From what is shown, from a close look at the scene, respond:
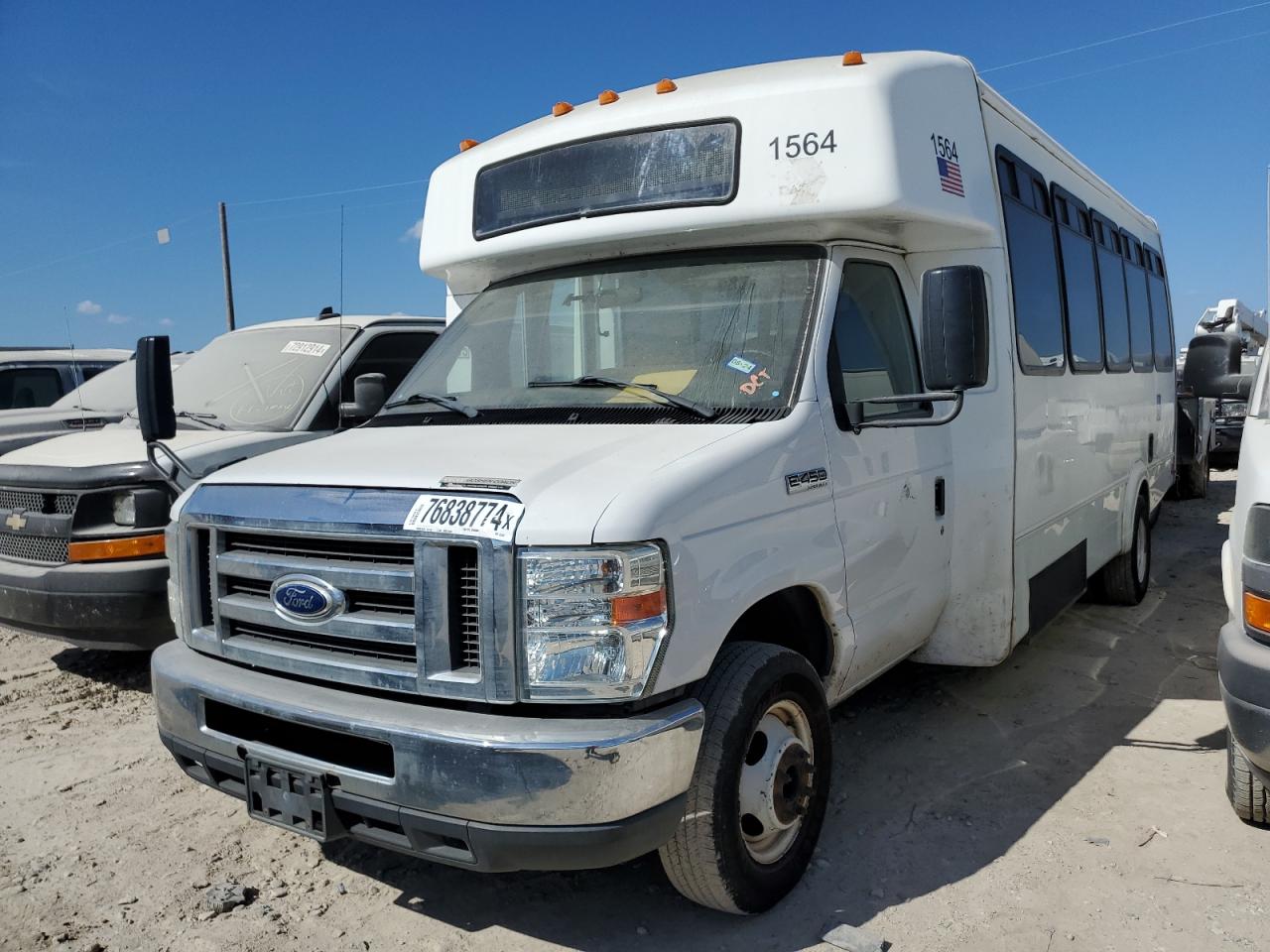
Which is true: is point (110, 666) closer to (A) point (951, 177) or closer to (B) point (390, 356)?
(B) point (390, 356)

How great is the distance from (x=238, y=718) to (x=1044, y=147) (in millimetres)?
5119

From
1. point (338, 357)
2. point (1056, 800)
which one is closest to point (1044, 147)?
point (1056, 800)

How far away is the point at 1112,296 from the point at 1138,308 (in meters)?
1.05

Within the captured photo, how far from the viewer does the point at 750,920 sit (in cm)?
A: 328

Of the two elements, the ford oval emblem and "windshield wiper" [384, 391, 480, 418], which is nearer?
the ford oval emblem

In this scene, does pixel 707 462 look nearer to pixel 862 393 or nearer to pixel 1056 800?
pixel 862 393

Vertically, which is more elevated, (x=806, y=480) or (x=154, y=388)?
(x=154, y=388)

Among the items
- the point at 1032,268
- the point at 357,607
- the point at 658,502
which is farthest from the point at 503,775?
the point at 1032,268

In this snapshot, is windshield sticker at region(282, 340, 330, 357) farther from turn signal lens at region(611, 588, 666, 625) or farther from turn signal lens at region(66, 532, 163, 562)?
turn signal lens at region(611, 588, 666, 625)

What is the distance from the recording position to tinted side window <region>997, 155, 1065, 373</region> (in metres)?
4.78

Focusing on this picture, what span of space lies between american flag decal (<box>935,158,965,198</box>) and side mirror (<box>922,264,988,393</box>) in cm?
78

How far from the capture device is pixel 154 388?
4.23m

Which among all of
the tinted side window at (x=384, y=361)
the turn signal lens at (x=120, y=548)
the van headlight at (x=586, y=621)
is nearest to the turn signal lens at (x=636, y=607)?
the van headlight at (x=586, y=621)

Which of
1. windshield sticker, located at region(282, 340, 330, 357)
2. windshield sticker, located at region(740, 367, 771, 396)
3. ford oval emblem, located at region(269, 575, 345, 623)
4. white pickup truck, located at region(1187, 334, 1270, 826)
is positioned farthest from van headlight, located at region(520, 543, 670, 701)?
windshield sticker, located at region(282, 340, 330, 357)
